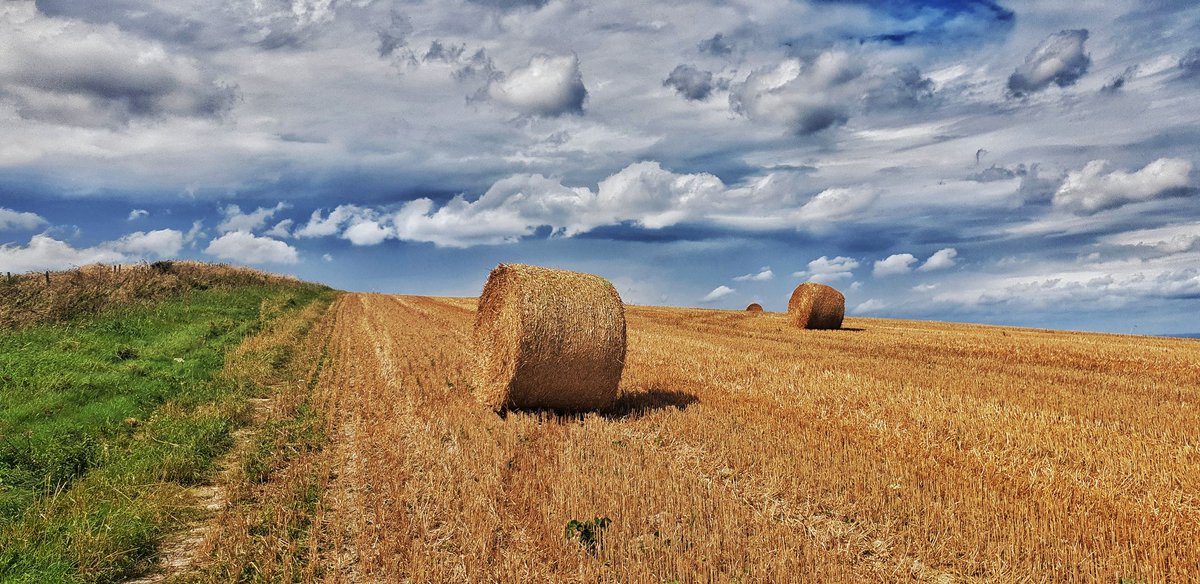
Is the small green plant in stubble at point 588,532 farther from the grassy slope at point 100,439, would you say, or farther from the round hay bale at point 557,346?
the round hay bale at point 557,346

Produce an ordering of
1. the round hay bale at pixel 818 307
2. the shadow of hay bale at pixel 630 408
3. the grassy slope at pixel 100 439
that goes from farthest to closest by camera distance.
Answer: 1. the round hay bale at pixel 818 307
2. the shadow of hay bale at pixel 630 408
3. the grassy slope at pixel 100 439

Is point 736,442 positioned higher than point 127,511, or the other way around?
point 736,442

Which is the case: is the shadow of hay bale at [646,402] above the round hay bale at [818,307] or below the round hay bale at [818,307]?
below

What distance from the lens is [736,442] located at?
27.0 ft

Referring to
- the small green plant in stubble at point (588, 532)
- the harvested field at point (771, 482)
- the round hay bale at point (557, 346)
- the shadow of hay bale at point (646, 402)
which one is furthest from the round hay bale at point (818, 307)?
the small green plant in stubble at point (588, 532)

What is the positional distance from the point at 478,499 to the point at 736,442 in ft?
10.9

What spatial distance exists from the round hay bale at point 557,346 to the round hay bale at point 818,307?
1844cm

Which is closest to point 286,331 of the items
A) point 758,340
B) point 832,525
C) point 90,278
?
point 90,278

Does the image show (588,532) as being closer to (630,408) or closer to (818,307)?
(630,408)

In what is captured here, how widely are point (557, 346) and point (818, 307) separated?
19590mm

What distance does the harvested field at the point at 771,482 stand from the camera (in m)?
5.16

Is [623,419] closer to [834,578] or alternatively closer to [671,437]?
[671,437]

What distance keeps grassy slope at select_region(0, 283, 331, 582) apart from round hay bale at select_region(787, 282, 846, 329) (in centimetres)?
1964

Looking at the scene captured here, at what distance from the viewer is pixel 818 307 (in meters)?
27.8
